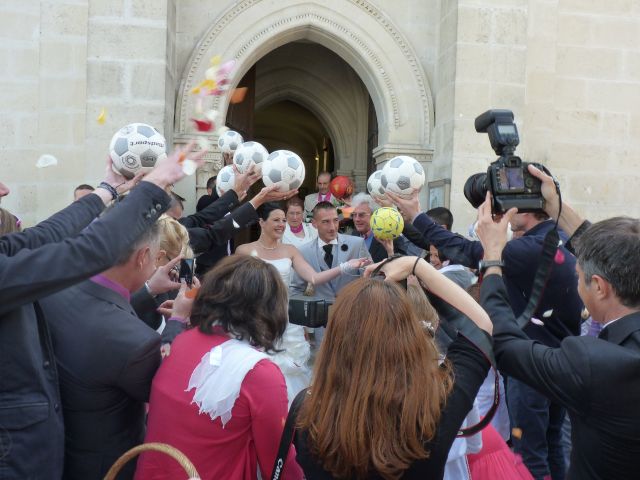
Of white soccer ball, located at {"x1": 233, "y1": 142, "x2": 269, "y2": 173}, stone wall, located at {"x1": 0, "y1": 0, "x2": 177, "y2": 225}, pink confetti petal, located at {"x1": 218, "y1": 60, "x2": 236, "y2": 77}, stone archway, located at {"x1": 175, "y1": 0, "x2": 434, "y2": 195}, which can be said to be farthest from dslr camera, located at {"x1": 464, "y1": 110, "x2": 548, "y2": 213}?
stone archway, located at {"x1": 175, "y1": 0, "x2": 434, "y2": 195}

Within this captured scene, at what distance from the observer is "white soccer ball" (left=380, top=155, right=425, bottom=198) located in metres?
5.01

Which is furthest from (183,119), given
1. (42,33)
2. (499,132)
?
(499,132)

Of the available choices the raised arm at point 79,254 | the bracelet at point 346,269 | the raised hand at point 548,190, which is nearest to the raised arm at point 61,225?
the raised arm at point 79,254

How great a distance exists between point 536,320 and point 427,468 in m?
2.26

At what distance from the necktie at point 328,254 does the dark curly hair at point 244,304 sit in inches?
133

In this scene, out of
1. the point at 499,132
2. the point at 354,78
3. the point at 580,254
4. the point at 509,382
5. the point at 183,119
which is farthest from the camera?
the point at 354,78

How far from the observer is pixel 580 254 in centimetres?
200

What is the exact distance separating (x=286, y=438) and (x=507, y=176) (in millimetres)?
1185

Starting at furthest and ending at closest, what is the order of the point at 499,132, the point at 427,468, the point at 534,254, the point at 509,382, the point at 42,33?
the point at 42,33
the point at 509,382
the point at 534,254
the point at 499,132
the point at 427,468

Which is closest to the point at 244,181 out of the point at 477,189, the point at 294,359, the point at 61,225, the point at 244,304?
the point at 294,359

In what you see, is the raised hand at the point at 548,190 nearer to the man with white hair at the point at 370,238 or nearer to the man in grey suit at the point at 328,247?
the man with white hair at the point at 370,238

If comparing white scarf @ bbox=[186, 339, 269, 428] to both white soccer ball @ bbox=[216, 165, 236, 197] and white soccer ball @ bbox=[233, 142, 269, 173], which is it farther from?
white soccer ball @ bbox=[216, 165, 236, 197]

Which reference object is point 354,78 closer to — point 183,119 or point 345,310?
point 183,119

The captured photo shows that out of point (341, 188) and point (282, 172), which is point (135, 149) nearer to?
point (282, 172)
